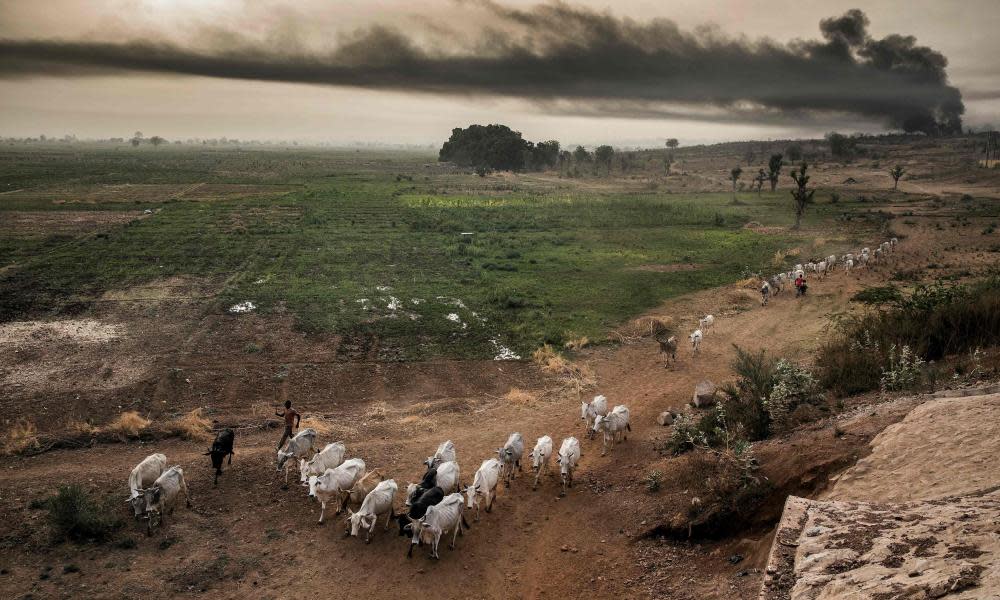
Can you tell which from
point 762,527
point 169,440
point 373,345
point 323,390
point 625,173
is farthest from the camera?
point 625,173

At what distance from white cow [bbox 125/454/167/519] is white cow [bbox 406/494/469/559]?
509 cm

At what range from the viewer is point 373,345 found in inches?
826

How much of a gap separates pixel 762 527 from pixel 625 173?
112 m

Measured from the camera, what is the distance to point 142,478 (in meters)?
11.5

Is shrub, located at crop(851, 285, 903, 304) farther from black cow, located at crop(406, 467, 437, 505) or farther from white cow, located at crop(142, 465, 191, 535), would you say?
white cow, located at crop(142, 465, 191, 535)

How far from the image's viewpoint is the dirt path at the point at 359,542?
9.27 metres

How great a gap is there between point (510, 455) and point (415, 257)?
25205mm

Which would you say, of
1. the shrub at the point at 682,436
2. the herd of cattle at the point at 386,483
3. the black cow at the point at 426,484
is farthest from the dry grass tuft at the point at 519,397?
the black cow at the point at 426,484

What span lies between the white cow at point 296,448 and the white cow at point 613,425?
6470 millimetres

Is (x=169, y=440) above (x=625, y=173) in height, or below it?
below

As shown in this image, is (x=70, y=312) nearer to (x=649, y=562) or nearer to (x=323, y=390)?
(x=323, y=390)

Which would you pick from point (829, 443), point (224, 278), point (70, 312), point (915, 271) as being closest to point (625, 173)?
point (915, 271)

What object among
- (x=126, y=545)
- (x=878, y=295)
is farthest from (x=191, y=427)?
(x=878, y=295)

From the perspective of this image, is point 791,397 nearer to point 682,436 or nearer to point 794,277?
point 682,436
